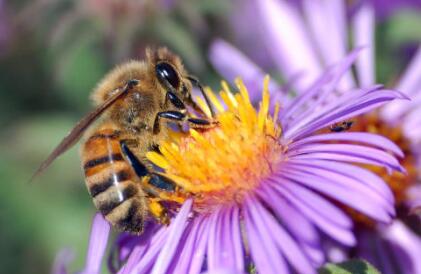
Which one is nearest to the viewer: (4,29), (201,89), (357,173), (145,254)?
(357,173)

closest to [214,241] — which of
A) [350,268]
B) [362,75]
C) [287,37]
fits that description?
[350,268]

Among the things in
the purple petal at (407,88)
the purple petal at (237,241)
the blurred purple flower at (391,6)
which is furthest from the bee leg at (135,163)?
the blurred purple flower at (391,6)

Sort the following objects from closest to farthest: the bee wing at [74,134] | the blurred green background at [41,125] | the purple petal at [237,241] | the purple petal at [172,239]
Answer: the purple petal at [237,241] < the purple petal at [172,239] < the bee wing at [74,134] < the blurred green background at [41,125]

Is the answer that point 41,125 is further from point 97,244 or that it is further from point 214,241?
point 214,241

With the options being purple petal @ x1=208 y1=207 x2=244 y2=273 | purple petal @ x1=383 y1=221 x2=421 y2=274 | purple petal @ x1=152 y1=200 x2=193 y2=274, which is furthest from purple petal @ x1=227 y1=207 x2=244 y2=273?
purple petal @ x1=383 y1=221 x2=421 y2=274

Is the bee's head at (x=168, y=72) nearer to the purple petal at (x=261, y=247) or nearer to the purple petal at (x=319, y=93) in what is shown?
the purple petal at (x=319, y=93)

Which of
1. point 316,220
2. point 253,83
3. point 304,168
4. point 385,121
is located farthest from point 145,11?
point 316,220

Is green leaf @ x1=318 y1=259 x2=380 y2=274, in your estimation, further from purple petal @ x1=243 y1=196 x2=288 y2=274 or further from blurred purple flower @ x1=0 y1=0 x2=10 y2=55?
blurred purple flower @ x1=0 y1=0 x2=10 y2=55
